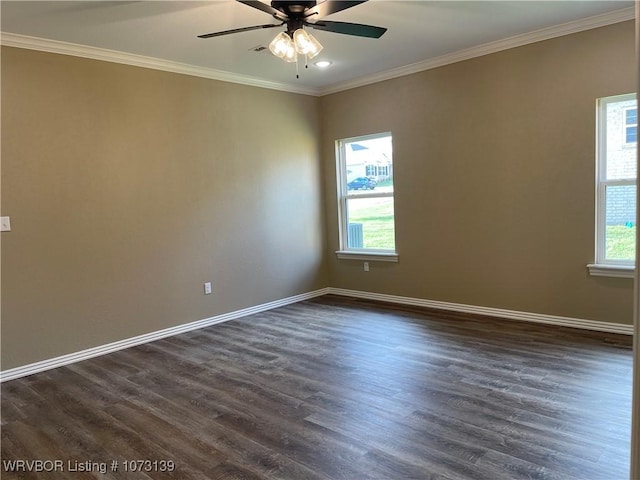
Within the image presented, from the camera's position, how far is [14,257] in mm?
3576

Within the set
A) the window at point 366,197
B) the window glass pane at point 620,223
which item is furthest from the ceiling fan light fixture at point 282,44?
the window glass pane at point 620,223

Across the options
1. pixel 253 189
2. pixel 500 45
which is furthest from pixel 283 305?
pixel 500 45

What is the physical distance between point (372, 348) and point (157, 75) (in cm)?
322

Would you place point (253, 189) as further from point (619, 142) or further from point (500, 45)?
point (619, 142)

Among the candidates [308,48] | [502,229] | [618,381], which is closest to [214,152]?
[308,48]

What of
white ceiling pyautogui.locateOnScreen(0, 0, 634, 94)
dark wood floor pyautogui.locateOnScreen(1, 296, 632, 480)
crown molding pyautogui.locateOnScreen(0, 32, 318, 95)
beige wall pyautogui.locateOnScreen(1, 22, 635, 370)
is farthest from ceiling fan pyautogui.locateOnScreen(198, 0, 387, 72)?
dark wood floor pyautogui.locateOnScreen(1, 296, 632, 480)

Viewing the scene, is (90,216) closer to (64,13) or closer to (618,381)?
(64,13)

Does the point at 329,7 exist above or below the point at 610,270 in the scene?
above

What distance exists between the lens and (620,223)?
3.92 m

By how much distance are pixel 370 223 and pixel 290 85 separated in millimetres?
1932

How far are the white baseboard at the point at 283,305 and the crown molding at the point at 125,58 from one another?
2.51 m

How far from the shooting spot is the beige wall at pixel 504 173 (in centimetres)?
394

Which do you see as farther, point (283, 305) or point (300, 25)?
point (283, 305)

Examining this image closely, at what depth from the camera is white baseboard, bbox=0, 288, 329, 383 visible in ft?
11.9
